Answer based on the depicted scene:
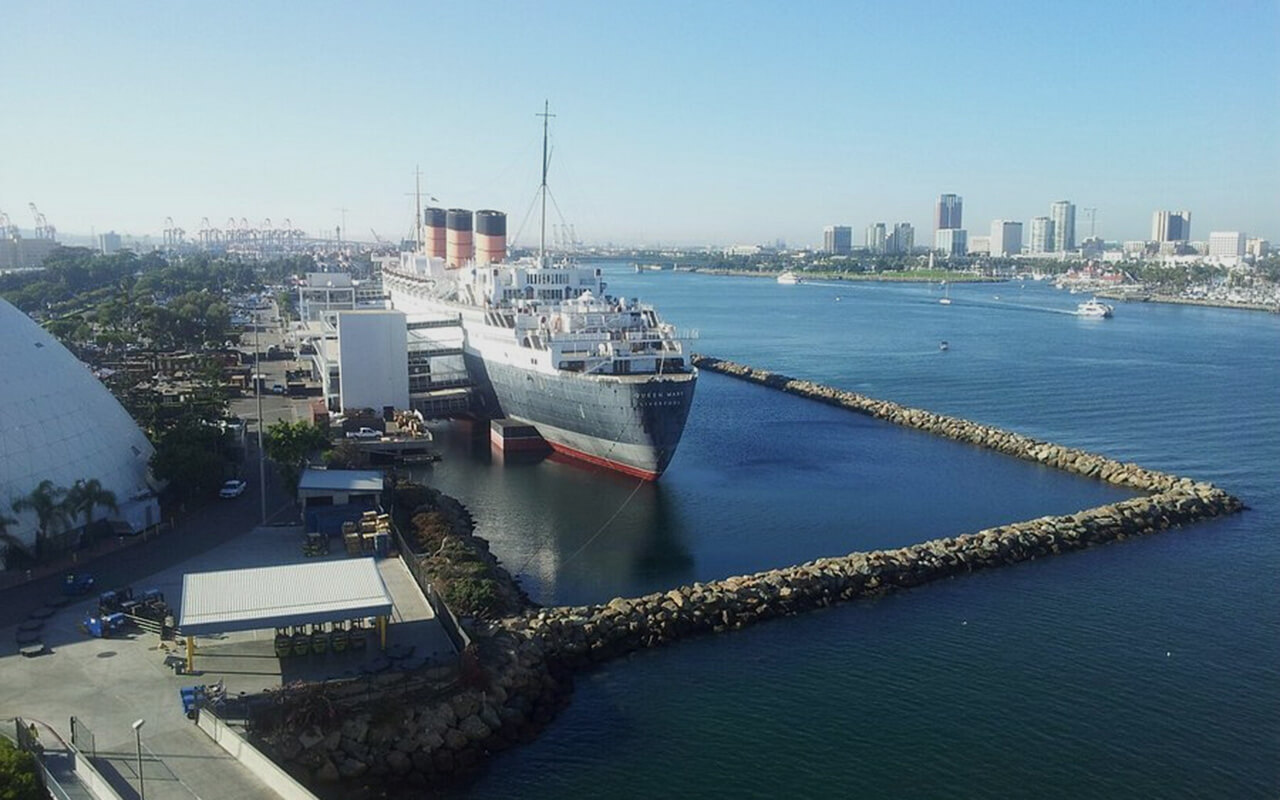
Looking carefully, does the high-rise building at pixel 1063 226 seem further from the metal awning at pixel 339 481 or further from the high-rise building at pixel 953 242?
the metal awning at pixel 339 481

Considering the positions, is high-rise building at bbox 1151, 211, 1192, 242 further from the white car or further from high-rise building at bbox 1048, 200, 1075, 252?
the white car

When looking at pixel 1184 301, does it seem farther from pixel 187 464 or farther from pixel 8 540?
pixel 8 540

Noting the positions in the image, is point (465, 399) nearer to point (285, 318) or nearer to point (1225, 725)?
point (1225, 725)

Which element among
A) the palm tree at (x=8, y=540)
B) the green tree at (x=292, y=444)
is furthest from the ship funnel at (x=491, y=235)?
the palm tree at (x=8, y=540)

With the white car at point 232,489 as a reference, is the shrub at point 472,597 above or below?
below

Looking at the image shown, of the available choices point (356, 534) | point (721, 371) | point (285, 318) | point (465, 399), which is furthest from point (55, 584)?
point (285, 318)

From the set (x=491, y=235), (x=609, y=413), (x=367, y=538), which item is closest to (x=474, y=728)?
(x=367, y=538)
